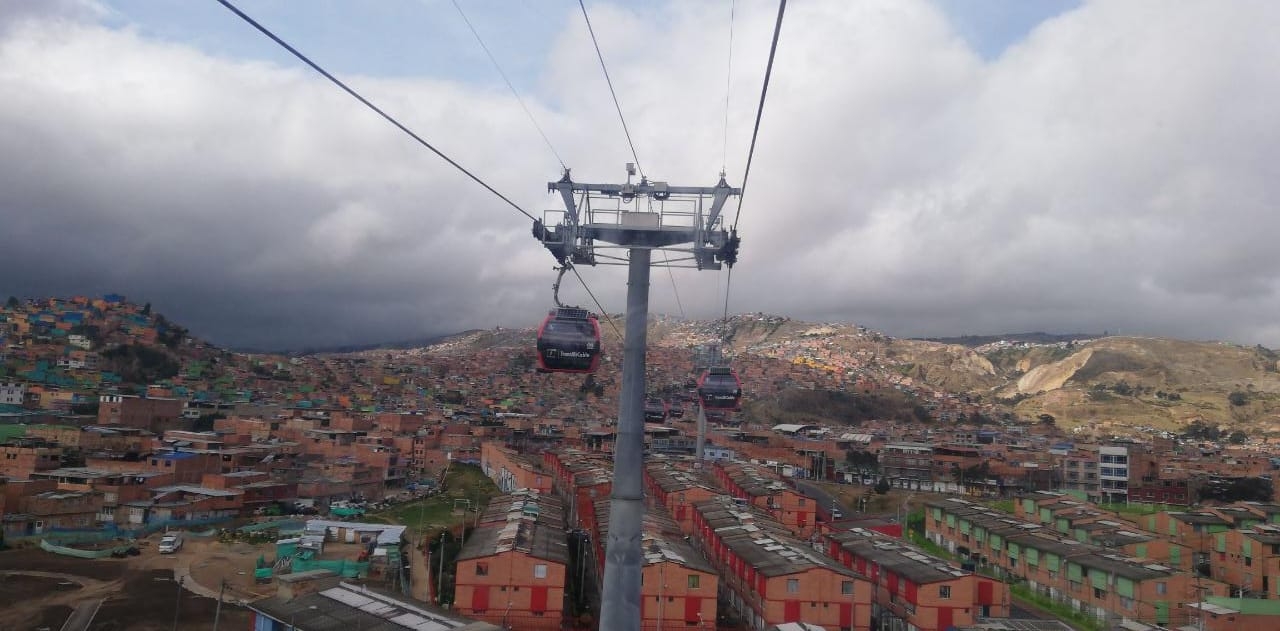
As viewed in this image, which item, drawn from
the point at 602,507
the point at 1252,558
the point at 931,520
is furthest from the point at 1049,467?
the point at 602,507

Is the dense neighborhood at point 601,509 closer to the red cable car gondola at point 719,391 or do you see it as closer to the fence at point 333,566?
the fence at point 333,566

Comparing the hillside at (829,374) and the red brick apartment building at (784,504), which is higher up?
the hillside at (829,374)

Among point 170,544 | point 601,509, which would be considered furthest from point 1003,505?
point 170,544

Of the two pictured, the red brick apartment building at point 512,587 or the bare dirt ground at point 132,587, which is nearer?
the red brick apartment building at point 512,587

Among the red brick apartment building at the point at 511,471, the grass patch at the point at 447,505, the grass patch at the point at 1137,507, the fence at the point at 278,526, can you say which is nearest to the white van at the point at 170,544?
the fence at the point at 278,526

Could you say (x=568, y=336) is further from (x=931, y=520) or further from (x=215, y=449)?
(x=215, y=449)

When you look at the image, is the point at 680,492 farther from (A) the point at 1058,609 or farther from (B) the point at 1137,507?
(B) the point at 1137,507
